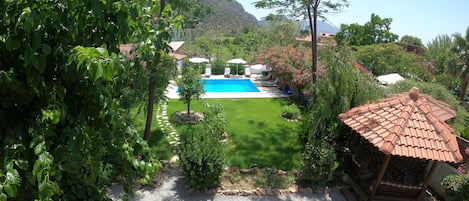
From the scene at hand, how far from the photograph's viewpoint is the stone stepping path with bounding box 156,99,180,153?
12586mm


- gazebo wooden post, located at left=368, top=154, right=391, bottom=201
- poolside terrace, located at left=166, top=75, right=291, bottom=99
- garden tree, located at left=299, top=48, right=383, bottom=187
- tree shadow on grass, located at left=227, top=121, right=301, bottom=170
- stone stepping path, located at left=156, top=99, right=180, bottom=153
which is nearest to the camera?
gazebo wooden post, located at left=368, top=154, right=391, bottom=201

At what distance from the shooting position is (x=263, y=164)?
1103cm

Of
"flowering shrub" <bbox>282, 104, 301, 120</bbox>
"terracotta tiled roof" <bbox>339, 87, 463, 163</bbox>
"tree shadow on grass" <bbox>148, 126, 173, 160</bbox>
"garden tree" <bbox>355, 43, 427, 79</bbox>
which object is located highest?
"garden tree" <bbox>355, 43, 427, 79</bbox>

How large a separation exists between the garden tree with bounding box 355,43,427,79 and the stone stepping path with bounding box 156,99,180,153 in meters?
22.2

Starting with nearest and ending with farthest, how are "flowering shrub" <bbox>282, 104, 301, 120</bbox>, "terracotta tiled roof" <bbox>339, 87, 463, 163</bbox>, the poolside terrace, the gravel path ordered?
"terracotta tiled roof" <bbox>339, 87, 463, 163</bbox> → the gravel path → "flowering shrub" <bbox>282, 104, 301, 120</bbox> → the poolside terrace

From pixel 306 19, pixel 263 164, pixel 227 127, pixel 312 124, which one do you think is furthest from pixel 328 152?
pixel 306 19

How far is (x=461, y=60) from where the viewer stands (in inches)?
904

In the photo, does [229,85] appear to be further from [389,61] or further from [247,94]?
[389,61]

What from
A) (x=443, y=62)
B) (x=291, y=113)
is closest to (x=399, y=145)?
(x=291, y=113)

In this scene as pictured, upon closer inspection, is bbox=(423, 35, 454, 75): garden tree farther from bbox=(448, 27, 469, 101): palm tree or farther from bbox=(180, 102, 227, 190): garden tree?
bbox=(180, 102, 227, 190): garden tree

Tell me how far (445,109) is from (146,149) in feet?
36.2

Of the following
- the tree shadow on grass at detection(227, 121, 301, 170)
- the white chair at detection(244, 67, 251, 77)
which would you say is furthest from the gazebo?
the white chair at detection(244, 67, 251, 77)

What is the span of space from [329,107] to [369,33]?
59442 mm

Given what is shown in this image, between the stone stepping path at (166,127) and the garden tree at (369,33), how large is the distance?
51.0m
